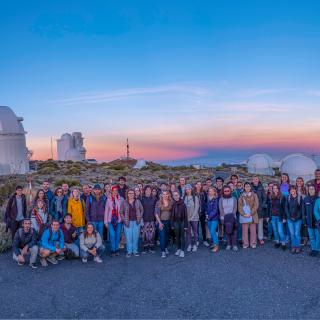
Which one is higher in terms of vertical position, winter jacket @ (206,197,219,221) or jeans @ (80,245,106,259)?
winter jacket @ (206,197,219,221)

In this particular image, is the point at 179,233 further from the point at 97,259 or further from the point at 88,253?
the point at 88,253

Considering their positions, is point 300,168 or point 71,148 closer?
point 300,168

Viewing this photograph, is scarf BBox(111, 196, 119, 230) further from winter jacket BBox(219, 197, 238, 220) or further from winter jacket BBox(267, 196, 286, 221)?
winter jacket BBox(267, 196, 286, 221)

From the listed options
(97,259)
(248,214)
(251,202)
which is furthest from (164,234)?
(251,202)

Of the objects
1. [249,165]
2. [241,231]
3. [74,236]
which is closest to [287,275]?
[241,231]

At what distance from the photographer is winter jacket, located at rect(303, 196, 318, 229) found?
26.8 ft

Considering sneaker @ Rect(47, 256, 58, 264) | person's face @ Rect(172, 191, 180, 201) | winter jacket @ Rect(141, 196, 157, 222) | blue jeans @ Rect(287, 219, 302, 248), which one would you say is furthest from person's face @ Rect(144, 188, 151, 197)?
blue jeans @ Rect(287, 219, 302, 248)

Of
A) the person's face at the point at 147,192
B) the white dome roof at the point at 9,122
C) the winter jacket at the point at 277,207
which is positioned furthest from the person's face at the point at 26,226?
the white dome roof at the point at 9,122

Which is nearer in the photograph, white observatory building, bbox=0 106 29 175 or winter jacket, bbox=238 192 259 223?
winter jacket, bbox=238 192 259 223

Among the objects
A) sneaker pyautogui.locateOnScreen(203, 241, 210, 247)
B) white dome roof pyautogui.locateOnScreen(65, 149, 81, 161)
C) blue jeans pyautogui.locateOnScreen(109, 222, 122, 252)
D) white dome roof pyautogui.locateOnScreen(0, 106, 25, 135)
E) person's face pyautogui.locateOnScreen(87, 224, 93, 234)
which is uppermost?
white dome roof pyautogui.locateOnScreen(0, 106, 25, 135)

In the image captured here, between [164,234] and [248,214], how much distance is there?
2121 millimetres

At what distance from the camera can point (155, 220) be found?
28.5 feet

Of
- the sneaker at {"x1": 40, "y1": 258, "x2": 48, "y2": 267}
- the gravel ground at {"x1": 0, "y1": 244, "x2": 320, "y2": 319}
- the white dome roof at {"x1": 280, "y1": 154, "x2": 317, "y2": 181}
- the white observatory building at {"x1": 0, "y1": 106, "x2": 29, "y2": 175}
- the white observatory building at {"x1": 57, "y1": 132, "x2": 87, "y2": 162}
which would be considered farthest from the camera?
the white observatory building at {"x1": 57, "y1": 132, "x2": 87, "y2": 162}

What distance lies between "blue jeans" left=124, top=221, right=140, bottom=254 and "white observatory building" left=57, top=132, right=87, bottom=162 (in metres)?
52.5
